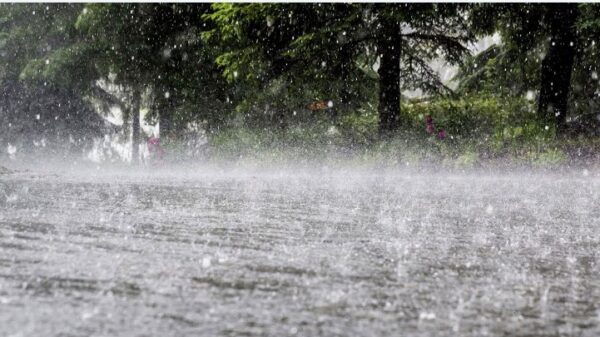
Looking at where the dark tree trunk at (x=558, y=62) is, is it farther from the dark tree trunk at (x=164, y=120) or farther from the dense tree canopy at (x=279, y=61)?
the dark tree trunk at (x=164, y=120)

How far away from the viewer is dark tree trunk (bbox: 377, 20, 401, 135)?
1639cm

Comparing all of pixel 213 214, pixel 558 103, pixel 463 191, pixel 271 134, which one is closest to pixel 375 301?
pixel 213 214

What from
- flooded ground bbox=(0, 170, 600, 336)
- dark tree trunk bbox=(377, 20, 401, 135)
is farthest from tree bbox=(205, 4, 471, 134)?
flooded ground bbox=(0, 170, 600, 336)

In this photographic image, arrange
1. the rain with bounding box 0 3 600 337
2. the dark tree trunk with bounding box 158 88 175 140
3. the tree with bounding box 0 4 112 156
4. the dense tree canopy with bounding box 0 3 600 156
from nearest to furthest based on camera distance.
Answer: the rain with bounding box 0 3 600 337 → the dense tree canopy with bounding box 0 3 600 156 → the dark tree trunk with bounding box 158 88 175 140 → the tree with bounding box 0 4 112 156

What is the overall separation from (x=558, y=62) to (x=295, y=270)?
13.5 metres

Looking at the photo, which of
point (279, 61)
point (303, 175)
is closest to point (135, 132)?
point (279, 61)

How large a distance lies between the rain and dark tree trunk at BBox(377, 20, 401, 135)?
0.05 metres

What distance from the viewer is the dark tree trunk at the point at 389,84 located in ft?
53.8

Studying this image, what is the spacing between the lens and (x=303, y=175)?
13820mm

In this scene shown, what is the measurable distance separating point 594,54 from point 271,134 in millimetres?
7636

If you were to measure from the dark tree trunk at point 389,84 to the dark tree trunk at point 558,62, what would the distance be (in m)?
3.07

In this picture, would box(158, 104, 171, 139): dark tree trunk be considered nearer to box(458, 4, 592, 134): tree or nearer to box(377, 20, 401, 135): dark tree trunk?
box(377, 20, 401, 135): dark tree trunk

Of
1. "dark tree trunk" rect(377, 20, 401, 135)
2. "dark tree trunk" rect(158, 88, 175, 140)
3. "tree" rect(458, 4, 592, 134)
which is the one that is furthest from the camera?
"dark tree trunk" rect(158, 88, 175, 140)

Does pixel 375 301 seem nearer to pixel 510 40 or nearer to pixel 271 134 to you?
pixel 510 40
